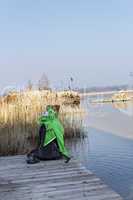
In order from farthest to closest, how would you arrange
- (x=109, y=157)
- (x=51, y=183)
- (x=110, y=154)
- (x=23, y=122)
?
(x=23, y=122) → (x=110, y=154) → (x=109, y=157) → (x=51, y=183)

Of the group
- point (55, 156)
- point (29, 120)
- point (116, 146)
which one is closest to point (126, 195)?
point (55, 156)

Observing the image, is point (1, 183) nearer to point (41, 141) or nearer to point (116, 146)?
point (41, 141)

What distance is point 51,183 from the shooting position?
426 centimetres

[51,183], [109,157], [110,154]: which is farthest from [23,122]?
[51,183]

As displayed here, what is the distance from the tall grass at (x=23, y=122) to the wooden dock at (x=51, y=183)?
1.73 metres

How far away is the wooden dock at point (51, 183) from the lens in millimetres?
3791

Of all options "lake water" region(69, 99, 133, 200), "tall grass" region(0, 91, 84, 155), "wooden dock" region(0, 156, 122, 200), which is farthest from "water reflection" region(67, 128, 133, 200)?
"wooden dock" region(0, 156, 122, 200)

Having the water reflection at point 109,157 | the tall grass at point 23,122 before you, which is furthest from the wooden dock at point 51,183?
the tall grass at point 23,122

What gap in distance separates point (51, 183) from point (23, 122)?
17.5ft

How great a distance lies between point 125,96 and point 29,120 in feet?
79.0

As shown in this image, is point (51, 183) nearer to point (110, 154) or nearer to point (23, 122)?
point (110, 154)

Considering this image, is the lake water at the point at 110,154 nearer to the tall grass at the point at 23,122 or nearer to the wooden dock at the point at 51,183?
the tall grass at the point at 23,122

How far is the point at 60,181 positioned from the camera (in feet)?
14.2

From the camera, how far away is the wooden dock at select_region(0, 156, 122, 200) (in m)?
3.79
